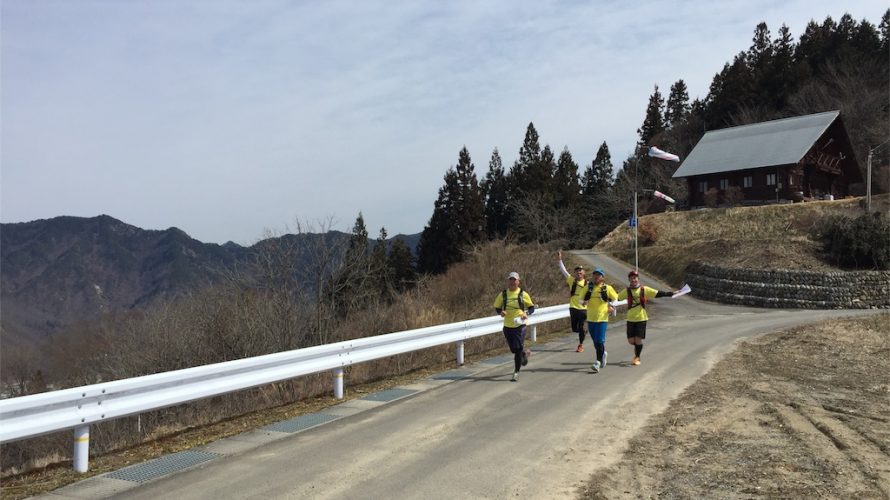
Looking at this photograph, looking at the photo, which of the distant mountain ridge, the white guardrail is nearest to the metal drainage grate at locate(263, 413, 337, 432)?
the white guardrail

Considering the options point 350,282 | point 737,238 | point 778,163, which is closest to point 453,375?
point 350,282

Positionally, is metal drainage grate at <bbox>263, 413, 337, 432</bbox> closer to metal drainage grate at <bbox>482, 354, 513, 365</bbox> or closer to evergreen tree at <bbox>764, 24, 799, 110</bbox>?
metal drainage grate at <bbox>482, 354, 513, 365</bbox>

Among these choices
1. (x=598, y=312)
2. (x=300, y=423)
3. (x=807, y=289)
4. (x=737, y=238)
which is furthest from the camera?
(x=737, y=238)

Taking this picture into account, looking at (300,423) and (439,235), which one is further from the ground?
(439,235)

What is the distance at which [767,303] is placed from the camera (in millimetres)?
27000

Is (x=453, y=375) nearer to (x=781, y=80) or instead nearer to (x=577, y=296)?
(x=577, y=296)

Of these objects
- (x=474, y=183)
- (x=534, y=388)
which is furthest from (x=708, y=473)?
(x=474, y=183)

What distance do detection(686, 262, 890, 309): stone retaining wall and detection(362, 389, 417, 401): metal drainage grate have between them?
920 inches

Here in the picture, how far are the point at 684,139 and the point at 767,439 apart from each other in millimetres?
71249

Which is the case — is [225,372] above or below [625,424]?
above

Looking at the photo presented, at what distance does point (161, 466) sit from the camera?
219 inches

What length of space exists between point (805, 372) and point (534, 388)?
4.68 m

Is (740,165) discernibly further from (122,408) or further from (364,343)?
(122,408)

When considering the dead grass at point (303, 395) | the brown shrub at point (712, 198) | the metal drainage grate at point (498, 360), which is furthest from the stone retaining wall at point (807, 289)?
the metal drainage grate at point (498, 360)
